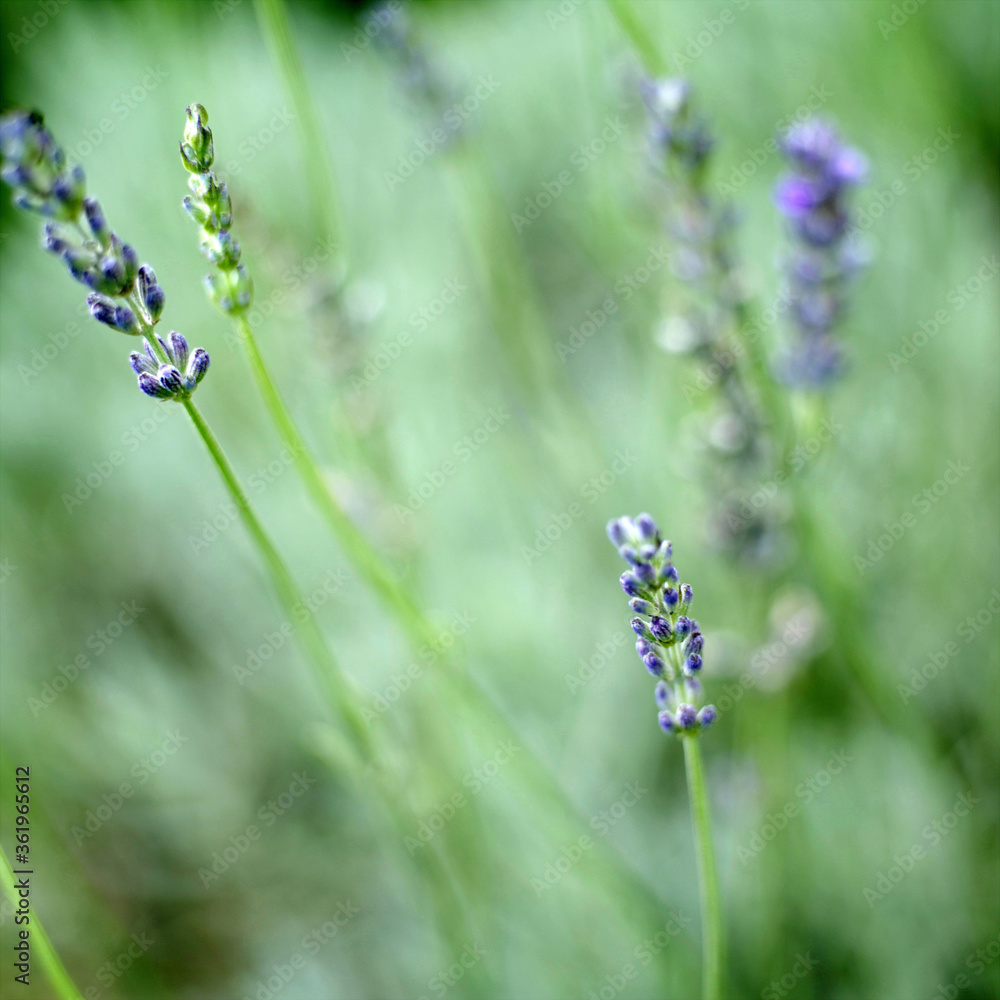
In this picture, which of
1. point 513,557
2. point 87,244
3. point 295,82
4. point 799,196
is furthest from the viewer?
point 513,557

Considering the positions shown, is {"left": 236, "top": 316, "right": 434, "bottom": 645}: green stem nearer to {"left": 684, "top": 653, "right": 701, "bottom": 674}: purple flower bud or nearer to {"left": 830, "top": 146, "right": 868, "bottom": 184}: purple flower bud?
{"left": 684, "top": 653, "right": 701, "bottom": 674}: purple flower bud

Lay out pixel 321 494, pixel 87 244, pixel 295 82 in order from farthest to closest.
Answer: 1. pixel 295 82
2. pixel 321 494
3. pixel 87 244

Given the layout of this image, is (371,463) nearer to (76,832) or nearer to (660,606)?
(660,606)

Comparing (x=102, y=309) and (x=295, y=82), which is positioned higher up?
(x=295, y=82)

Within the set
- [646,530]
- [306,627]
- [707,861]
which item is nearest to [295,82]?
[306,627]

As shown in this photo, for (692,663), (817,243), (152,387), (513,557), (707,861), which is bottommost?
(707,861)

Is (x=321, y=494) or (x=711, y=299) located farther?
(x=711, y=299)

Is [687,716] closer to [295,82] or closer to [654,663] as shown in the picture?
[654,663]
